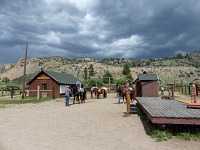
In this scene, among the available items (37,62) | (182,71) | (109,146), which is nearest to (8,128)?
(109,146)

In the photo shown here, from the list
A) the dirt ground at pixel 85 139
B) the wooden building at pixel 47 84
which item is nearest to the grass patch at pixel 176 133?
the dirt ground at pixel 85 139

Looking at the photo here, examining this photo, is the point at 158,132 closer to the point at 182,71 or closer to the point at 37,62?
the point at 182,71

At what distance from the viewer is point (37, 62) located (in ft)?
541

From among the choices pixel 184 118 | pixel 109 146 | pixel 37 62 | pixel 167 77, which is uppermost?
pixel 37 62

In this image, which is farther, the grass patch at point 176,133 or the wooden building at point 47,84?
the wooden building at point 47,84

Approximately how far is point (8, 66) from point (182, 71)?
15795 cm

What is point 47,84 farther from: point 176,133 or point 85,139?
point 176,133

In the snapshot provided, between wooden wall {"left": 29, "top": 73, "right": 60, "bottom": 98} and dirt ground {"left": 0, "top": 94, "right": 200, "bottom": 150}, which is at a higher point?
wooden wall {"left": 29, "top": 73, "right": 60, "bottom": 98}

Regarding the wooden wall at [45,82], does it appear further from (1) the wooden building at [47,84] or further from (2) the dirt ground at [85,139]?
(2) the dirt ground at [85,139]

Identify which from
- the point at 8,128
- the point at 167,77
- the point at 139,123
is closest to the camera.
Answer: the point at 8,128

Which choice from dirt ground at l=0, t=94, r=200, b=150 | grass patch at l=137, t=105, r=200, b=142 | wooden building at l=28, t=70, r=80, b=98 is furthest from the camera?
wooden building at l=28, t=70, r=80, b=98

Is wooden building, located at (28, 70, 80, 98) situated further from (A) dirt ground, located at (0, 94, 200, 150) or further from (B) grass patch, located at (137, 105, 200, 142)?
(B) grass patch, located at (137, 105, 200, 142)

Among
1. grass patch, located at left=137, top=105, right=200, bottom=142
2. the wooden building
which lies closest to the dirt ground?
grass patch, located at left=137, top=105, right=200, bottom=142

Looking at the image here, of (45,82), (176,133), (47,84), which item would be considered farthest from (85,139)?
(45,82)
